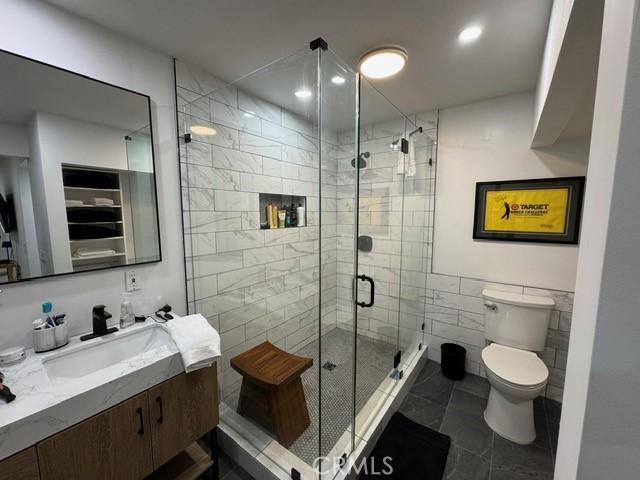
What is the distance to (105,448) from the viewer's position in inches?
40.4

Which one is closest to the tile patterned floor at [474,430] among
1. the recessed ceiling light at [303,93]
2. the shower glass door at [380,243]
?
the shower glass door at [380,243]

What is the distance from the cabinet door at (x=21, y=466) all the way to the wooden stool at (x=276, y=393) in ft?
2.99

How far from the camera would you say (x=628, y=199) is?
41 cm

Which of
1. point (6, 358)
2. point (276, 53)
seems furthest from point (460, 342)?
point (6, 358)

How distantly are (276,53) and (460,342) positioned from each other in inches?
111

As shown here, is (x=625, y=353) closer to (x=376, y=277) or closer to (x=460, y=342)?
(x=376, y=277)

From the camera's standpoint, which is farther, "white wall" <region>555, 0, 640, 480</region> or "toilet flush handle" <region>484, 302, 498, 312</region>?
"toilet flush handle" <region>484, 302, 498, 312</region>

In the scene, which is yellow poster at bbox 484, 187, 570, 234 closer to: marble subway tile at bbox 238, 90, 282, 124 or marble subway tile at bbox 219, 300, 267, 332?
marble subway tile at bbox 238, 90, 282, 124

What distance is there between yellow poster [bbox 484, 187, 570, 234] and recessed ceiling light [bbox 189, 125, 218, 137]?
229 centimetres

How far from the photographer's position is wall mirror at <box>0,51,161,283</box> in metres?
1.16

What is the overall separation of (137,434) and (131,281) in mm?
798

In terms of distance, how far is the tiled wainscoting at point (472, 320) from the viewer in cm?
204

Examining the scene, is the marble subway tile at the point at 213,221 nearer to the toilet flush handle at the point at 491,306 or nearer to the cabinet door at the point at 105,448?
the cabinet door at the point at 105,448

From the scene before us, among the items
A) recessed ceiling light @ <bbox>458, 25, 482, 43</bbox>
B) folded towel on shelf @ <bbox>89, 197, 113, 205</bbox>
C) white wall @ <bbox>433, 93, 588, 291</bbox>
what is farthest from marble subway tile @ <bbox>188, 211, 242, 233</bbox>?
white wall @ <bbox>433, 93, 588, 291</bbox>
